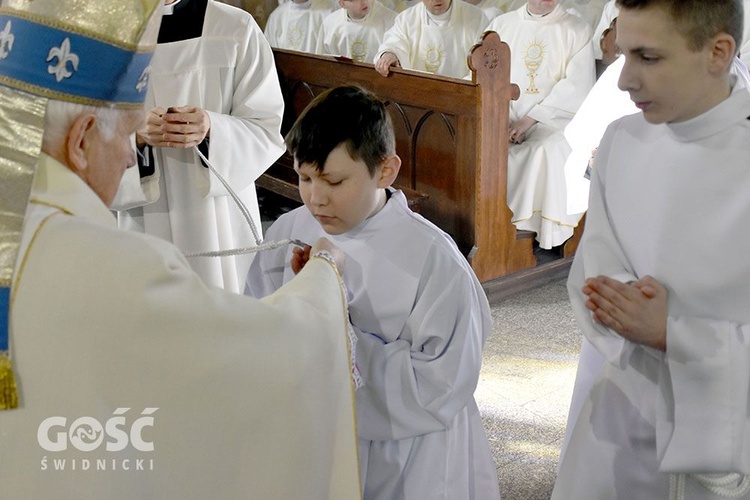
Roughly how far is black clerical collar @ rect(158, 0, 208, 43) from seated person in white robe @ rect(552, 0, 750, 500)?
74.2 inches

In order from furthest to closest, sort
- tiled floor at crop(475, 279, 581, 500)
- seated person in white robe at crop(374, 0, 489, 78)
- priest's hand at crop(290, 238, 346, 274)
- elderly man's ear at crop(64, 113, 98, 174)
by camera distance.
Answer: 1. seated person in white robe at crop(374, 0, 489, 78)
2. tiled floor at crop(475, 279, 581, 500)
3. priest's hand at crop(290, 238, 346, 274)
4. elderly man's ear at crop(64, 113, 98, 174)

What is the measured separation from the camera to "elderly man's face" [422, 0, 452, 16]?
735cm

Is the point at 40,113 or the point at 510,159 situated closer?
the point at 40,113

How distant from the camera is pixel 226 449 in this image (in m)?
1.50

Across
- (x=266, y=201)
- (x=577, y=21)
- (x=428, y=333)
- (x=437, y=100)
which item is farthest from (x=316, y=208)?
(x=266, y=201)

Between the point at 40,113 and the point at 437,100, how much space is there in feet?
12.8

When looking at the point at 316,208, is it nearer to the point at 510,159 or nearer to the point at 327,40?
the point at 510,159

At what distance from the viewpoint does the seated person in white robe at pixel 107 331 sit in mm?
1367

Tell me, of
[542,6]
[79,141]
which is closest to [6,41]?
[79,141]

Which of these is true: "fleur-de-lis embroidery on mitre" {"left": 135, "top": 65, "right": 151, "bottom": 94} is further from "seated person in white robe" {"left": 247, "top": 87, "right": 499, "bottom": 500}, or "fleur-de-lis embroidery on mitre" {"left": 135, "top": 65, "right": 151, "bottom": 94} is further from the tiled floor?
the tiled floor

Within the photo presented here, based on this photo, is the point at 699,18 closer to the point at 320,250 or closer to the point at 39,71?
the point at 320,250

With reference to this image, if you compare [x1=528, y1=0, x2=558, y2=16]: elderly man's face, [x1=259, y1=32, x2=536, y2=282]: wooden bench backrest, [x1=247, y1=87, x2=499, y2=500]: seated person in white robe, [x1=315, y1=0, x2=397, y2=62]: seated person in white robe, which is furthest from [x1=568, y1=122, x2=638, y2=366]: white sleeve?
[x1=315, y1=0, x2=397, y2=62]: seated person in white robe

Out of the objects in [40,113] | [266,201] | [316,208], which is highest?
[40,113]

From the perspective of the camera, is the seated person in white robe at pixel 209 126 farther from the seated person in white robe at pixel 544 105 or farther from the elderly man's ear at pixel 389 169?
the seated person in white robe at pixel 544 105
